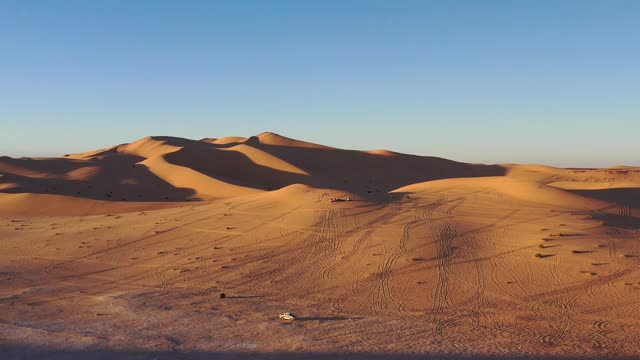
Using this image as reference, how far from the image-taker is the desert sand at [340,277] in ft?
27.5

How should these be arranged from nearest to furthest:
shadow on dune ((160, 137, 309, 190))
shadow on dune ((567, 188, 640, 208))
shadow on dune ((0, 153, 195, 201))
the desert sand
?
the desert sand, shadow on dune ((567, 188, 640, 208)), shadow on dune ((0, 153, 195, 201)), shadow on dune ((160, 137, 309, 190))

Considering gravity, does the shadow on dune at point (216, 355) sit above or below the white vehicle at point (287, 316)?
below

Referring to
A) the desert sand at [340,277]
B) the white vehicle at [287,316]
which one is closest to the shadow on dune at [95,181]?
the desert sand at [340,277]

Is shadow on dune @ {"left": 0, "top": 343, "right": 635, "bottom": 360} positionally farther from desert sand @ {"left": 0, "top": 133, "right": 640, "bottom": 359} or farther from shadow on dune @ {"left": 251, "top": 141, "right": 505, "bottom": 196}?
shadow on dune @ {"left": 251, "top": 141, "right": 505, "bottom": 196}

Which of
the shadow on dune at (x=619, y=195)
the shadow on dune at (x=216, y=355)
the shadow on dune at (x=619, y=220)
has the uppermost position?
the shadow on dune at (x=619, y=195)

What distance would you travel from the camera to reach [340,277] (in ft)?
41.8

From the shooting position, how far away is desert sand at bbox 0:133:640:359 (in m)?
8.37

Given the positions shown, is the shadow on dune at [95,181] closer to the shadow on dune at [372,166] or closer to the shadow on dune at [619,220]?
the shadow on dune at [372,166]

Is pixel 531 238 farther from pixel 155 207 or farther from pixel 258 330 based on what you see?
pixel 155 207

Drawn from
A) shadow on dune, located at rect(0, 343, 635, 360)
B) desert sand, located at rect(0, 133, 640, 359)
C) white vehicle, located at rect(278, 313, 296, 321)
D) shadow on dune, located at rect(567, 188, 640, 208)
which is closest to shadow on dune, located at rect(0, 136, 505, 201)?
desert sand, located at rect(0, 133, 640, 359)

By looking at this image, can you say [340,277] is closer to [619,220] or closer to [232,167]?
[619,220]

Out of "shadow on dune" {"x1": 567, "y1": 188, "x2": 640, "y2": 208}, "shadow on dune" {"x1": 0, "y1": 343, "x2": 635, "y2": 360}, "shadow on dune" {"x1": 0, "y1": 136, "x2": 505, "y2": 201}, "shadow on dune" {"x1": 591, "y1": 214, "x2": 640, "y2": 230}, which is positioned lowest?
"shadow on dune" {"x1": 0, "y1": 343, "x2": 635, "y2": 360}

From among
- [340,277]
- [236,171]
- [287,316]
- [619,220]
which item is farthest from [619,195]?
[236,171]

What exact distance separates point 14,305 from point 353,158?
4600cm
